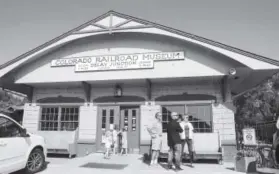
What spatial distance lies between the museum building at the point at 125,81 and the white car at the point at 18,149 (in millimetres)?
3107

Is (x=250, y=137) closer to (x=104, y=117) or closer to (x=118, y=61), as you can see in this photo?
(x=118, y=61)

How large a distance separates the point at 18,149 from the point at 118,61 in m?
5.65

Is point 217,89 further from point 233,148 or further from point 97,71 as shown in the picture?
point 97,71

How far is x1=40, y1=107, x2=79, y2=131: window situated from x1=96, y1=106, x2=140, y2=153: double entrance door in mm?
1417

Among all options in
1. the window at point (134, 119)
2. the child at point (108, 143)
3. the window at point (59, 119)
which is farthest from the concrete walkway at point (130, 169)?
the window at point (59, 119)

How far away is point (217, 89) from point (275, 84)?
2037 centimetres

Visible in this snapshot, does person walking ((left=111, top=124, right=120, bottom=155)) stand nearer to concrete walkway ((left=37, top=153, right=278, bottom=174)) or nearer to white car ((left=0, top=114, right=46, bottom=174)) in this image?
concrete walkway ((left=37, top=153, right=278, bottom=174))

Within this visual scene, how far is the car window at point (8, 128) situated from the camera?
19.9ft

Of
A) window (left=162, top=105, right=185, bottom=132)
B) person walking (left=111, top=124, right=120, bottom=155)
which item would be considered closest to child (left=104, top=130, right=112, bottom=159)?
person walking (left=111, top=124, right=120, bottom=155)

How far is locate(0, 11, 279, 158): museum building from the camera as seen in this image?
962 cm

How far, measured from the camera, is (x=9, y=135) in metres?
6.18

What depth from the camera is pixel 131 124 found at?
1077 centimetres

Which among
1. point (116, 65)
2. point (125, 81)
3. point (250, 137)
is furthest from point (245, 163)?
point (116, 65)

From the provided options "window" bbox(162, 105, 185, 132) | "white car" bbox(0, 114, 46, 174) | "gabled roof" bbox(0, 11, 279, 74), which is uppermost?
"gabled roof" bbox(0, 11, 279, 74)
